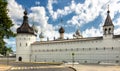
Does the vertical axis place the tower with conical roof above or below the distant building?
above

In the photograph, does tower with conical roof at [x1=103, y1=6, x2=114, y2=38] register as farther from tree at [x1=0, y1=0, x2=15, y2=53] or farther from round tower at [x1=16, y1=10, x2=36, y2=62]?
tree at [x1=0, y1=0, x2=15, y2=53]

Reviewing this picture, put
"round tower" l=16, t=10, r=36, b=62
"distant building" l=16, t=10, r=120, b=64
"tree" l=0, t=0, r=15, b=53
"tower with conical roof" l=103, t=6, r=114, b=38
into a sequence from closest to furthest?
1. "tree" l=0, t=0, r=15, b=53
2. "distant building" l=16, t=10, r=120, b=64
3. "tower with conical roof" l=103, t=6, r=114, b=38
4. "round tower" l=16, t=10, r=36, b=62

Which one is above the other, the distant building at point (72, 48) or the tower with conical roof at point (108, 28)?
the tower with conical roof at point (108, 28)

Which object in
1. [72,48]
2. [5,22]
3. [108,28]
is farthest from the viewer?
[72,48]

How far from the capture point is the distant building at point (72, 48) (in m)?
51.8

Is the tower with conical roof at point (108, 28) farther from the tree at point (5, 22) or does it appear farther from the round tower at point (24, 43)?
the tree at point (5, 22)

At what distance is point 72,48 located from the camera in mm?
60344

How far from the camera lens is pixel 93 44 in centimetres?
5484

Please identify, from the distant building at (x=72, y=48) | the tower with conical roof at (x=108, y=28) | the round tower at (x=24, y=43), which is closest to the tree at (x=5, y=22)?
the distant building at (x=72, y=48)

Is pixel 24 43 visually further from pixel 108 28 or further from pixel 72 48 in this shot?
pixel 108 28

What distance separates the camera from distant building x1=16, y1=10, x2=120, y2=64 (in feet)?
170

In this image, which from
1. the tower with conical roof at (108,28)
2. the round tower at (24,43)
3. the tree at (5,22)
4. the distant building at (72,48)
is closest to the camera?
the tree at (5,22)

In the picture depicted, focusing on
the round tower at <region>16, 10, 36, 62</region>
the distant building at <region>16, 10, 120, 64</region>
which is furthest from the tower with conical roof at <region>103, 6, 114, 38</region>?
the round tower at <region>16, 10, 36, 62</region>

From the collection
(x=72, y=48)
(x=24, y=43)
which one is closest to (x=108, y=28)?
(x=72, y=48)
